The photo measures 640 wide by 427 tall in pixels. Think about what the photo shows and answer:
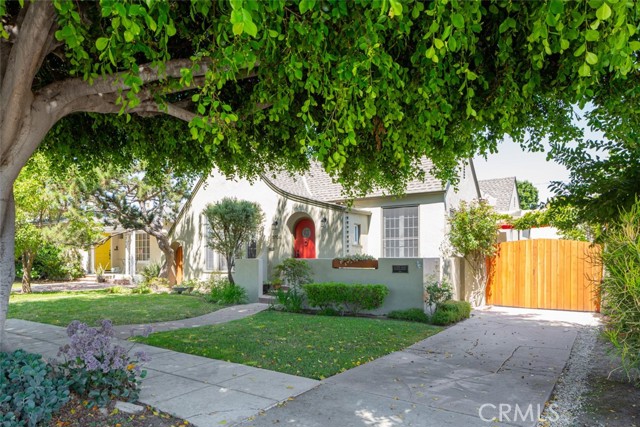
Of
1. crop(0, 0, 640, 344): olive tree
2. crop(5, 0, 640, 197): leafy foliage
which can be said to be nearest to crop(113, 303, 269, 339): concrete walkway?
crop(5, 0, 640, 197): leafy foliage

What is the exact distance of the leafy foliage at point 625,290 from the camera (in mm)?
4625

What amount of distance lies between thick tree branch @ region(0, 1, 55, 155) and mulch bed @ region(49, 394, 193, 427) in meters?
2.69

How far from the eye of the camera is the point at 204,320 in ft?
35.7

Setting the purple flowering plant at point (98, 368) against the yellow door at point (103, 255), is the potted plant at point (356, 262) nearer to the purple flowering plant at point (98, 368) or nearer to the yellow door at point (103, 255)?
the purple flowering plant at point (98, 368)

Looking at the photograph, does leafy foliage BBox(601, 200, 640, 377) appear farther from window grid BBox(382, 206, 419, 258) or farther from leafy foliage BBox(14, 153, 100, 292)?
leafy foliage BBox(14, 153, 100, 292)

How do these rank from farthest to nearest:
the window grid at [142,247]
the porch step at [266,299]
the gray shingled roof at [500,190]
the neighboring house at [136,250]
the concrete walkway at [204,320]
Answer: the window grid at [142,247], the neighboring house at [136,250], the gray shingled roof at [500,190], the porch step at [266,299], the concrete walkway at [204,320]

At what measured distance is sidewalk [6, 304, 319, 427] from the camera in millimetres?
4543

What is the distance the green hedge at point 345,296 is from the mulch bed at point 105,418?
7550 mm

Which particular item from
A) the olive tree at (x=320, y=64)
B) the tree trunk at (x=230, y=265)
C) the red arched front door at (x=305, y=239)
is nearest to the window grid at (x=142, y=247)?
the tree trunk at (x=230, y=265)

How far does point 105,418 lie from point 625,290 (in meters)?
5.71

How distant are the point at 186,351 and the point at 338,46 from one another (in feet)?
18.6

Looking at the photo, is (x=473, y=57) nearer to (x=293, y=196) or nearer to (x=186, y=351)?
(x=186, y=351)

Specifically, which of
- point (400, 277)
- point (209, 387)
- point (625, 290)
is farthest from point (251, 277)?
point (625, 290)

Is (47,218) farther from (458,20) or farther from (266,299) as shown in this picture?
(458,20)
